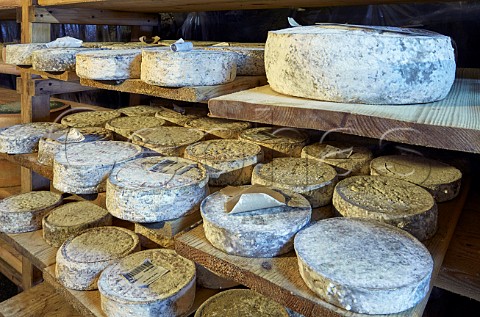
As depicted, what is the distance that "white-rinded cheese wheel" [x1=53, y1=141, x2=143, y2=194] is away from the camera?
1.41 meters

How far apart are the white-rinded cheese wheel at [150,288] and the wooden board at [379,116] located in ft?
1.72

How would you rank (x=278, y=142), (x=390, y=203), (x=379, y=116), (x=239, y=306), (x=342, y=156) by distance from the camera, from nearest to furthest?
1. (x=379, y=116)
2. (x=390, y=203)
3. (x=239, y=306)
4. (x=342, y=156)
5. (x=278, y=142)

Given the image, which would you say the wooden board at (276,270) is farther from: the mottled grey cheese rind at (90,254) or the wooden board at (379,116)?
the mottled grey cheese rind at (90,254)

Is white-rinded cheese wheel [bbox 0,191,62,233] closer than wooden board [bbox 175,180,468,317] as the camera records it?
No

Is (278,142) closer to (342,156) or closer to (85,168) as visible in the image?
(342,156)

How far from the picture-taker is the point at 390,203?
1092 mm

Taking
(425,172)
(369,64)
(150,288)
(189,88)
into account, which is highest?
(369,64)

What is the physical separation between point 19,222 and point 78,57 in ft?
2.45

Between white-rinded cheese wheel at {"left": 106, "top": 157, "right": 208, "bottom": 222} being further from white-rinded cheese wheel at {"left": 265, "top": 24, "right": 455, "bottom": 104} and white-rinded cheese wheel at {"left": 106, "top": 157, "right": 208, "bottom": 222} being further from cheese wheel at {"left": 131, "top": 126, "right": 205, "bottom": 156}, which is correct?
white-rinded cheese wheel at {"left": 265, "top": 24, "right": 455, "bottom": 104}

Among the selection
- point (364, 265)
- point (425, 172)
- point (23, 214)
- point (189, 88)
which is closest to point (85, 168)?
point (189, 88)

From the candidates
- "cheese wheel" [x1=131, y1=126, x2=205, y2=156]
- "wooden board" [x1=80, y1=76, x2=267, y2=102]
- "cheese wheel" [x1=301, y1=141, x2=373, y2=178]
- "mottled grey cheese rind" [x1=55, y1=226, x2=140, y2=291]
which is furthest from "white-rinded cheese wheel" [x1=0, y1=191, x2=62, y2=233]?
"cheese wheel" [x1=301, y1=141, x2=373, y2=178]

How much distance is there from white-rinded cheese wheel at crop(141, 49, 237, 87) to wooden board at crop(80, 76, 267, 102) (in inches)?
0.9

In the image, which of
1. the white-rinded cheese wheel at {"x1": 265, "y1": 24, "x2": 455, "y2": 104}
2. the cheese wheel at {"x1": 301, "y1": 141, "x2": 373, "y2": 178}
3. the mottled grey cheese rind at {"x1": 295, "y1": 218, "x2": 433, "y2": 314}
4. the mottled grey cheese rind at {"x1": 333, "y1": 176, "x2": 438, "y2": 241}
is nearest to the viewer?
the mottled grey cheese rind at {"x1": 295, "y1": 218, "x2": 433, "y2": 314}

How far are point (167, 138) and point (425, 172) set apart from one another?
92 centimetres
